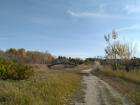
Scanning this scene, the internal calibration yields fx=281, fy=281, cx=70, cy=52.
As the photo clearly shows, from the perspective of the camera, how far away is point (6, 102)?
39.2 ft

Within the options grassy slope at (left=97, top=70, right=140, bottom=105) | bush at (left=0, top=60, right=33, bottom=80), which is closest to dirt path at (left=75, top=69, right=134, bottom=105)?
grassy slope at (left=97, top=70, right=140, bottom=105)

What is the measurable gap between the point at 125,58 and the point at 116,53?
304 centimetres

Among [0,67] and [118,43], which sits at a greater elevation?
[118,43]

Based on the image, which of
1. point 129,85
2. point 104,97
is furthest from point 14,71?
point 129,85

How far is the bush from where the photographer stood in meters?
25.0

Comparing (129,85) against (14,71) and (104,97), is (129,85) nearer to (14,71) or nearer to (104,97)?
(104,97)

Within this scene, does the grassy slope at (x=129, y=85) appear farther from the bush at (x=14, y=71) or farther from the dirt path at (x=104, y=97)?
the bush at (x=14, y=71)

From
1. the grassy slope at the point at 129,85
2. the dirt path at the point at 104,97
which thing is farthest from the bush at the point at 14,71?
the grassy slope at the point at 129,85

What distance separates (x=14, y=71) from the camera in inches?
1004

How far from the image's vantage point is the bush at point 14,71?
25.0 m

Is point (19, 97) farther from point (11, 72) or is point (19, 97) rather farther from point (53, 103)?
point (11, 72)

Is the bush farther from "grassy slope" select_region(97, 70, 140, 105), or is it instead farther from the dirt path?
"grassy slope" select_region(97, 70, 140, 105)

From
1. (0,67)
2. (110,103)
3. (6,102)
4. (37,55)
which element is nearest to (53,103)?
(6,102)

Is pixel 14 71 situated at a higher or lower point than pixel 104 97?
higher
